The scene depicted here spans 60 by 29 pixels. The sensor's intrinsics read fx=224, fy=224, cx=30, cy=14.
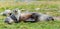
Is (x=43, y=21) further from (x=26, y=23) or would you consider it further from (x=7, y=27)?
(x=7, y=27)

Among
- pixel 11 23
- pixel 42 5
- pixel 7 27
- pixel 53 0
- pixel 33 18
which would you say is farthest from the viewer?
pixel 53 0

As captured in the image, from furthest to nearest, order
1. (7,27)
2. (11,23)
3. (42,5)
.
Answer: (42,5)
(11,23)
(7,27)

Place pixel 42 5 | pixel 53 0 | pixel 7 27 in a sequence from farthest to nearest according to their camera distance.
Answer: pixel 53 0, pixel 42 5, pixel 7 27

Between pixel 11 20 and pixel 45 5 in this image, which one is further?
pixel 45 5

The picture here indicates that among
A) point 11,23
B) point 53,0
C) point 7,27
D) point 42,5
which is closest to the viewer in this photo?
point 7,27

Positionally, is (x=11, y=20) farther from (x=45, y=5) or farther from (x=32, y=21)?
(x=45, y=5)

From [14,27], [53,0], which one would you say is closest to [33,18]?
[14,27]

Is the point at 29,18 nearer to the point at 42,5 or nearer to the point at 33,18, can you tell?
the point at 33,18

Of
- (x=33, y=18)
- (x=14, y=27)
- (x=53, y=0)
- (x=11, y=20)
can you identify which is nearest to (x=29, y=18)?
(x=33, y=18)

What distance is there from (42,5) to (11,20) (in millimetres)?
6885

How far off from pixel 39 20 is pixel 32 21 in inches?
11.5

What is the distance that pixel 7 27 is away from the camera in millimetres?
7332

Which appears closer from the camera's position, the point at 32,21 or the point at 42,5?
the point at 32,21

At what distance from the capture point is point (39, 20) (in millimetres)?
8547
